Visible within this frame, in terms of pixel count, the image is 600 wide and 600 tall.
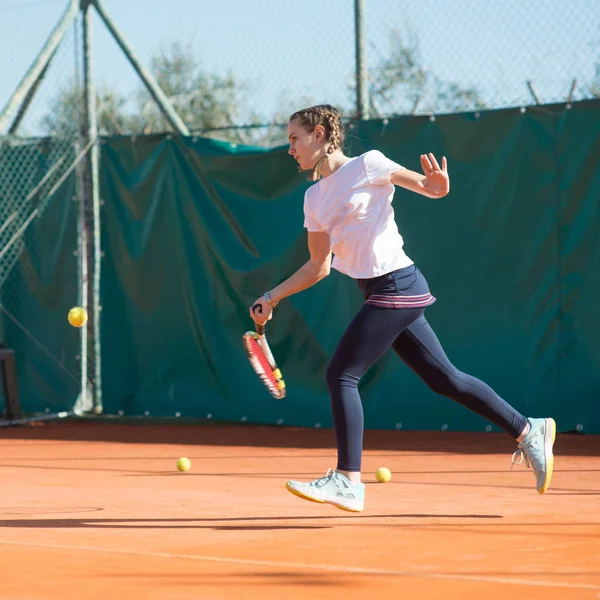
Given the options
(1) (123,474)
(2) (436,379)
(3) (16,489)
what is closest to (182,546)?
(2) (436,379)

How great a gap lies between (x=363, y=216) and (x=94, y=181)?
19.4ft

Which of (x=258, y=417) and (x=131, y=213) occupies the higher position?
(x=131, y=213)

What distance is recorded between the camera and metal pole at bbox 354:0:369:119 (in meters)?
9.36

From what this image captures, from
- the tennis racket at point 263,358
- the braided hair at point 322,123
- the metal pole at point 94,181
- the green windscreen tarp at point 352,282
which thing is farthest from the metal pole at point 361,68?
the tennis racket at point 263,358

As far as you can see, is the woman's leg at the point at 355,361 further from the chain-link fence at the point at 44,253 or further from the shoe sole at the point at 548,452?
the chain-link fence at the point at 44,253

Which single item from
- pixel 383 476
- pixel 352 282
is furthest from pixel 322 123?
pixel 352 282

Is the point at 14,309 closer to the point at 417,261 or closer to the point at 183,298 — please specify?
the point at 183,298

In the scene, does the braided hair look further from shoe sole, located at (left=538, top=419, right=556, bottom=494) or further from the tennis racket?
shoe sole, located at (left=538, top=419, right=556, bottom=494)

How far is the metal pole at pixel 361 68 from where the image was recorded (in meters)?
9.36

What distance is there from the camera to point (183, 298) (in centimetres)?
1013

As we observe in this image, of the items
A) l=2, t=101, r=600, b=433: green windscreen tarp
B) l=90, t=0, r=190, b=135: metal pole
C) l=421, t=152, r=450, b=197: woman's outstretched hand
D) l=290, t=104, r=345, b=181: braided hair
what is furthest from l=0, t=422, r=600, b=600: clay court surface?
l=90, t=0, r=190, b=135: metal pole

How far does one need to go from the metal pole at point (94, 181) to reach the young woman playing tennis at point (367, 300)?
555 cm

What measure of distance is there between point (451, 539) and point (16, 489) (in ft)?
8.96

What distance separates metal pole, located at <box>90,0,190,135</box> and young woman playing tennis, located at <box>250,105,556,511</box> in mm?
5021
